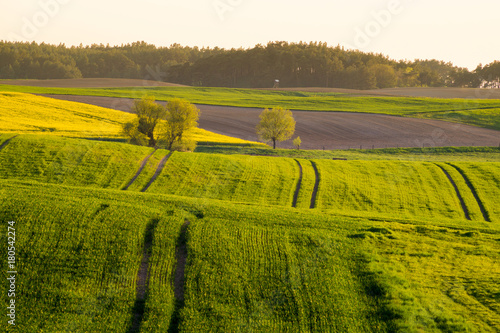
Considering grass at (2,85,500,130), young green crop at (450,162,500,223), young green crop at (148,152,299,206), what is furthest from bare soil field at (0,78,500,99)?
young green crop at (148,152,299,206)

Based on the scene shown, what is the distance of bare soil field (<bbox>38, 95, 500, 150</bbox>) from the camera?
265ft

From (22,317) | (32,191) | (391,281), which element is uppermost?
(32,191)

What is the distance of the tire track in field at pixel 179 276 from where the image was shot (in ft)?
70.7

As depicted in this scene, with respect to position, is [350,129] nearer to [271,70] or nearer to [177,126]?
[177,126]

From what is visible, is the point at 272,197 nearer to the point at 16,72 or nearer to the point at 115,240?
the point at 115,240

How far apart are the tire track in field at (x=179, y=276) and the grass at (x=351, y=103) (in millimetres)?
88128

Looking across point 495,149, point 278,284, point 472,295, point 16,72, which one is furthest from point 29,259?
point 16,72

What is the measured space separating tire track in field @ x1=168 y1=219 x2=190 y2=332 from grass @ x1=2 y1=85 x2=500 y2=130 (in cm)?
8813

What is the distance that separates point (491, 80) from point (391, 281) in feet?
635

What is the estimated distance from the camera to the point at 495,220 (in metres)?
37.1

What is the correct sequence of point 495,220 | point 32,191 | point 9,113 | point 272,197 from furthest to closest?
point 9,113 < point 272,197 < point 495,220 < point 32,191

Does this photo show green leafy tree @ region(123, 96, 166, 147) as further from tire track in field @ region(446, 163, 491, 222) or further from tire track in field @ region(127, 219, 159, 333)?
tire track in field @ region(446, 163, 491, 222)

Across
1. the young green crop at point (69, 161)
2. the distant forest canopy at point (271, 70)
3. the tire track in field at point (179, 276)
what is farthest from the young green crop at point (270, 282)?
the distant forest canopy at point (271, 70)

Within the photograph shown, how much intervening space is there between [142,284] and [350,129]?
7457 cm
